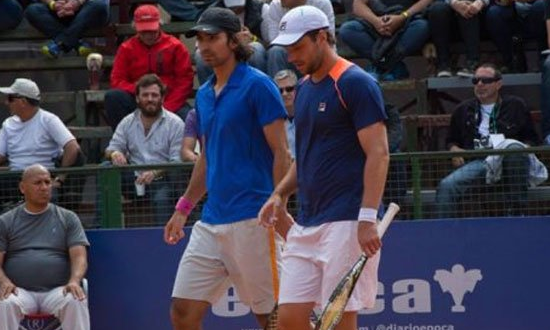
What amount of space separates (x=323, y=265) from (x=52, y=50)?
785 cm

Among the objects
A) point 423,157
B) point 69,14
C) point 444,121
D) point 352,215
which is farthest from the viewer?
point 69,14

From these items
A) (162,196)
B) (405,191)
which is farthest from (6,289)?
(405,191)

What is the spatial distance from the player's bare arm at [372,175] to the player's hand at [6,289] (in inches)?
176

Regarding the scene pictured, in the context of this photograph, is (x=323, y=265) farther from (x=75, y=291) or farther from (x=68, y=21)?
(x=68, y=21)

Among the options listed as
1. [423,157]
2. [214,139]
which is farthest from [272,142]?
[423,157]

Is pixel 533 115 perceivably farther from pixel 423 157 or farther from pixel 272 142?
pixel 272 142

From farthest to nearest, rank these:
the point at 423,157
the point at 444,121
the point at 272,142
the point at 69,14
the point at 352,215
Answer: the point at 69,14, the point at 444,121, the point at 423,157, the point at 272,142, the point at 352,215

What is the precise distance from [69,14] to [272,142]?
6730mm

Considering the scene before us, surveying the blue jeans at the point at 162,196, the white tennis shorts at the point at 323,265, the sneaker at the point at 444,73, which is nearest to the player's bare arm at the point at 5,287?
the blue jeans at the point at 162,196

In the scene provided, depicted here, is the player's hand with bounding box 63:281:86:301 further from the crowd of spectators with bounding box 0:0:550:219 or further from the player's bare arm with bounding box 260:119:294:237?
the player's bare arm with bounding box 260:119:294:237

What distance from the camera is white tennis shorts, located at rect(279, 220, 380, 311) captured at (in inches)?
271

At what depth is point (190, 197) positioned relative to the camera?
27.0 ft

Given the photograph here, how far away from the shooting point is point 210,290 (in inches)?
314

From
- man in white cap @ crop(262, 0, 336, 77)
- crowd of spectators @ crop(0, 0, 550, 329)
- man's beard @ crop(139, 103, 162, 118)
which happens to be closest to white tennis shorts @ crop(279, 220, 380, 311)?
crowd of spectators @ crop(0, 0, 550, 329)
